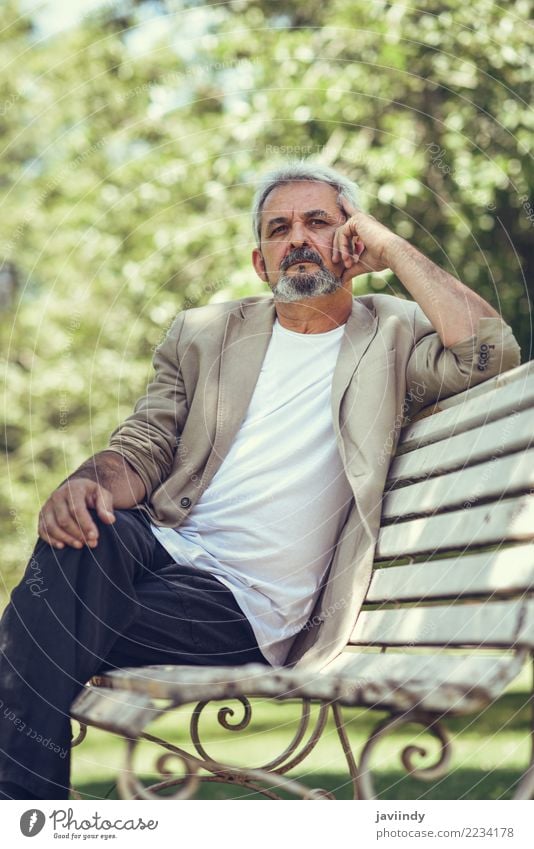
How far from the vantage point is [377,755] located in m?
5.41

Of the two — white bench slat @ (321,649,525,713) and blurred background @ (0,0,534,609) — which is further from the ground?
blurred background @ (0,0,534,609)

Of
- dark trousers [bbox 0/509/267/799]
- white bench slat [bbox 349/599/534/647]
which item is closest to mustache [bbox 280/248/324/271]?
dark trousers [bbox 0/509/267/799]

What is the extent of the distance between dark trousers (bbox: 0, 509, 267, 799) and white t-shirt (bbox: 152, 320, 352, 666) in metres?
0.07

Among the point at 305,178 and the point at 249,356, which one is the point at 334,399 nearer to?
the point at 249,356

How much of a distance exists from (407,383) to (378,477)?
13.0 inches

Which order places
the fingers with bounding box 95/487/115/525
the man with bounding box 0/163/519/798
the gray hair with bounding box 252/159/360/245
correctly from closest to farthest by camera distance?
1. the man with bounding box 0/163/519/798
2. the fingers with bounding box 95/487/115/525
3. the gray hair with bounding box 252/159/360/245

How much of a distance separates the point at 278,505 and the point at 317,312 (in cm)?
67

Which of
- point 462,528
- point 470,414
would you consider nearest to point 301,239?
point 470,414

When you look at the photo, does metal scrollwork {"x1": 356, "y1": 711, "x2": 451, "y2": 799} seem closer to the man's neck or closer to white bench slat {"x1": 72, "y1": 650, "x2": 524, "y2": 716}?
white bench slat {"x1": 72, "y1": 650, "x2": 524, "y2": 716}

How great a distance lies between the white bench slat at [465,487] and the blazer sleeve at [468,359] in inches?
11.4

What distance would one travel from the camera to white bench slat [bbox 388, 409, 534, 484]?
2.61 meters

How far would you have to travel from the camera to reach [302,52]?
591cm

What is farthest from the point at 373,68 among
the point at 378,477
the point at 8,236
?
the point at 8,236
